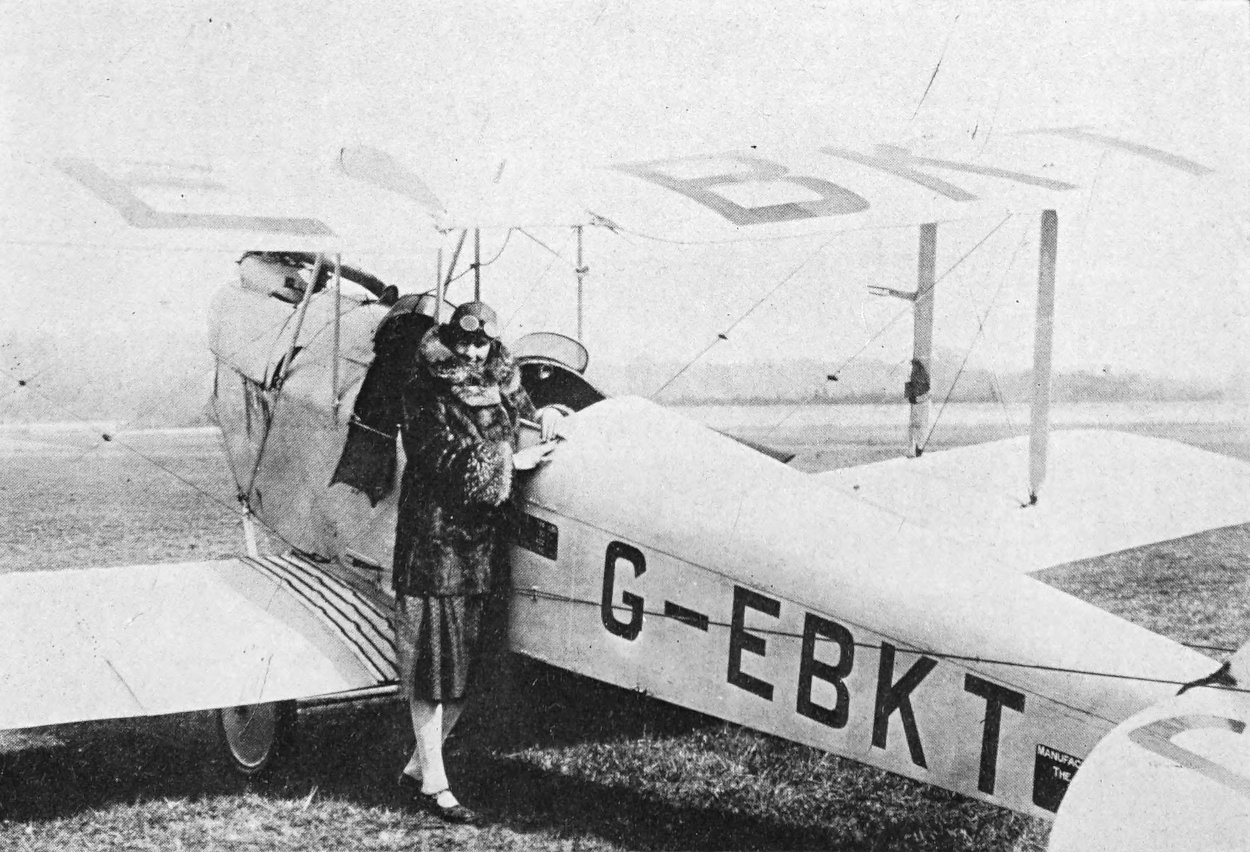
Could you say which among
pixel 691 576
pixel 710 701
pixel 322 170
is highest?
pixel 322 170

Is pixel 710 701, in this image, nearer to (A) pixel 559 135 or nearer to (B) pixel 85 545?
(A) pixel 559 135

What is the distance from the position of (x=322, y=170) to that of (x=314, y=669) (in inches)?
76.5

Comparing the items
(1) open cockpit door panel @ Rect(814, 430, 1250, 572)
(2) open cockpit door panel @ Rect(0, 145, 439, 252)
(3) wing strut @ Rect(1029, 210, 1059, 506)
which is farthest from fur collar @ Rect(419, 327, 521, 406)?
(3) wing strut @ Rect(1029, 210, 1059, 506)

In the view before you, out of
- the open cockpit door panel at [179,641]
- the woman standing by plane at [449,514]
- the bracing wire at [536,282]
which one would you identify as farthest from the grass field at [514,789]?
the bracing wire at [536,282]

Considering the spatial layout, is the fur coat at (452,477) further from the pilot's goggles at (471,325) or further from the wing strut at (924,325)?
the wing strut at (924,325)

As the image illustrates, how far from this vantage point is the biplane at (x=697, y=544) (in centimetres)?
277

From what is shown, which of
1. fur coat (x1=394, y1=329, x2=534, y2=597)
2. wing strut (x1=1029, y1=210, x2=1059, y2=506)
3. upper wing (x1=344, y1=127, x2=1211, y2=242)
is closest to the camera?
fur coat (x1=394, y1=329, x2=534, y2=597)

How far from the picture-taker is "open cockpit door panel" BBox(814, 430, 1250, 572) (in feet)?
17.4

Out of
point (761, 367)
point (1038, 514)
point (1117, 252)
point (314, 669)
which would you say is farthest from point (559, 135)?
point (761, 367)

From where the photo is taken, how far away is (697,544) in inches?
133

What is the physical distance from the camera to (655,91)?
23.6ft

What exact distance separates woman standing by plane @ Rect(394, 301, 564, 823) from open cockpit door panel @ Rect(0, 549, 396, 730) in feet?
0.98

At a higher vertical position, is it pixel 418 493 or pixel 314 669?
pixel 418 493

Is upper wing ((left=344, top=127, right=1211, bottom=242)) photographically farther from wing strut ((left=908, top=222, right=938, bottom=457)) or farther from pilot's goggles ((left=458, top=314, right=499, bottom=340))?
wing strut ((left=908, top=222, right=938, bottom=457))
